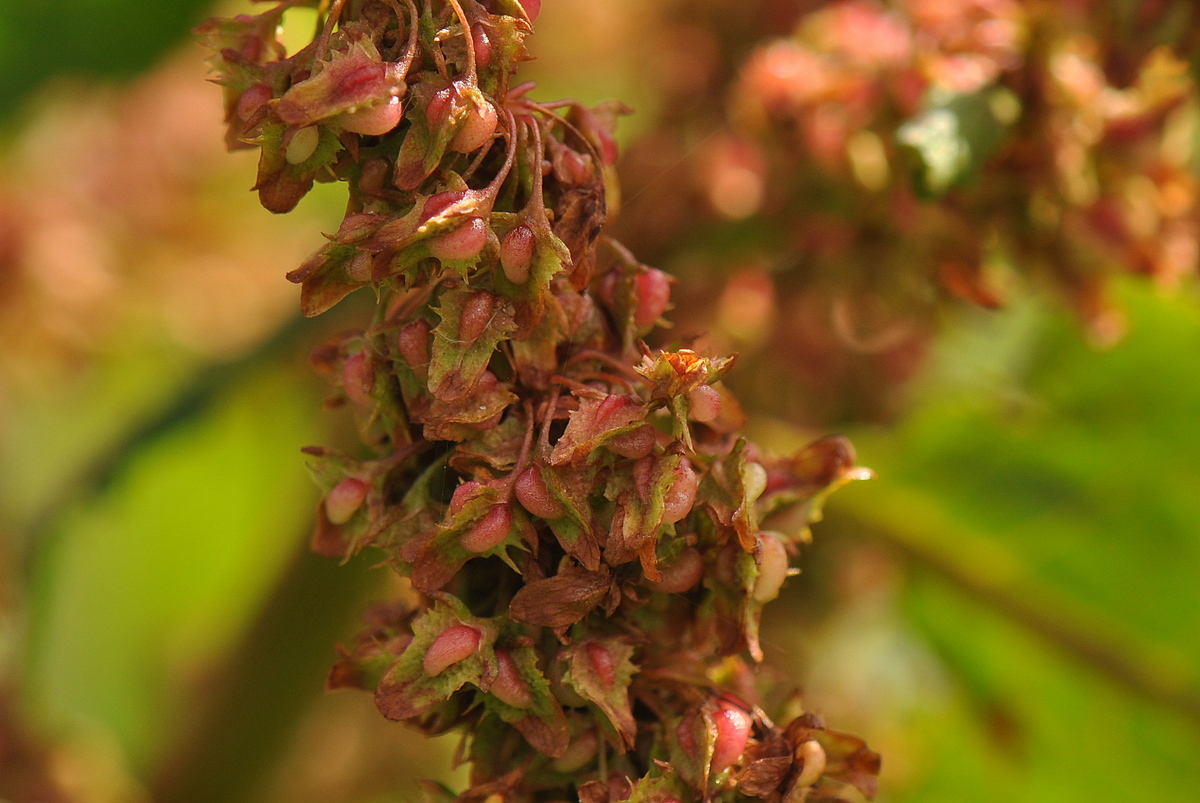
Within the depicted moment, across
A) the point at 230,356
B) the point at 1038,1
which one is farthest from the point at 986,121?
the point at 230,356

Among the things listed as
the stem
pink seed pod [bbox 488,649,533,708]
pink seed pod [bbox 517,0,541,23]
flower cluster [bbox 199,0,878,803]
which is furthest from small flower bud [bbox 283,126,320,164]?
the stem

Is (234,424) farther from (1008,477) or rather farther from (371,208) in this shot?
(371,208)

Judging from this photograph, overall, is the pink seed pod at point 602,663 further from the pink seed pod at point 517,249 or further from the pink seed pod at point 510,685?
the pink seed pod at point 517,249

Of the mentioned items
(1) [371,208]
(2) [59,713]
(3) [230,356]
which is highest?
(1) [371,208]

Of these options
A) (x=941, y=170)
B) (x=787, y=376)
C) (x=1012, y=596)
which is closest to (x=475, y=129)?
(x=941, y=170)

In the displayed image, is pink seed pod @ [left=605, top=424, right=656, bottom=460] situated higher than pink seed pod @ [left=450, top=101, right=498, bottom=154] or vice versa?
pink seed pod @ [left=450, top=101, right=498, bottom=154]

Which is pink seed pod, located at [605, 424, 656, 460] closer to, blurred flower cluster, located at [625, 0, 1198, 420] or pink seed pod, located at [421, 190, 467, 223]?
pink seed pod, located at [421, 190, 467, 223]
